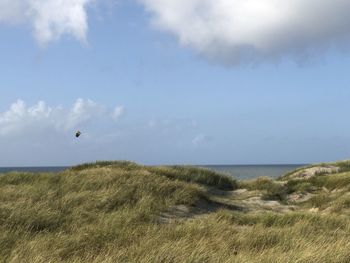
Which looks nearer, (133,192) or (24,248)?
(24,248)

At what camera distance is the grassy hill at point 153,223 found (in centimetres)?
849

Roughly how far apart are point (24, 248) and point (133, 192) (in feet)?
27.6

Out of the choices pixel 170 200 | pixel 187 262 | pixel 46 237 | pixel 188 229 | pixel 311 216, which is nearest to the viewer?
pixel 187 262

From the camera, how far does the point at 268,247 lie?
1006 centimetres

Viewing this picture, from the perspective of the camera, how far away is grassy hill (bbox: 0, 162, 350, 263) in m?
8.49

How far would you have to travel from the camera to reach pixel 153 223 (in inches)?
500

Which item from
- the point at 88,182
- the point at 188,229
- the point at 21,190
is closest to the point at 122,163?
the point at 88,182

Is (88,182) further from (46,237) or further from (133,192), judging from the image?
(46,237)

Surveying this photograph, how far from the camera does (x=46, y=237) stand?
31.8 ft

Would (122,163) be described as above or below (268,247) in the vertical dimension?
above

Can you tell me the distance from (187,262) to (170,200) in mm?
8602

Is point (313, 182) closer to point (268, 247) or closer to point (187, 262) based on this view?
point (268, 247)

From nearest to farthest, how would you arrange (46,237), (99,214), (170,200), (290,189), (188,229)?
1. (46,237)
2. (188,229)
3. (99,214)
4. (170,200)
5. (290,189)

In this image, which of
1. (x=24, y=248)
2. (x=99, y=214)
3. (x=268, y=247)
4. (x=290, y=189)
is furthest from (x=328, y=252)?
(x=290, y=189)
